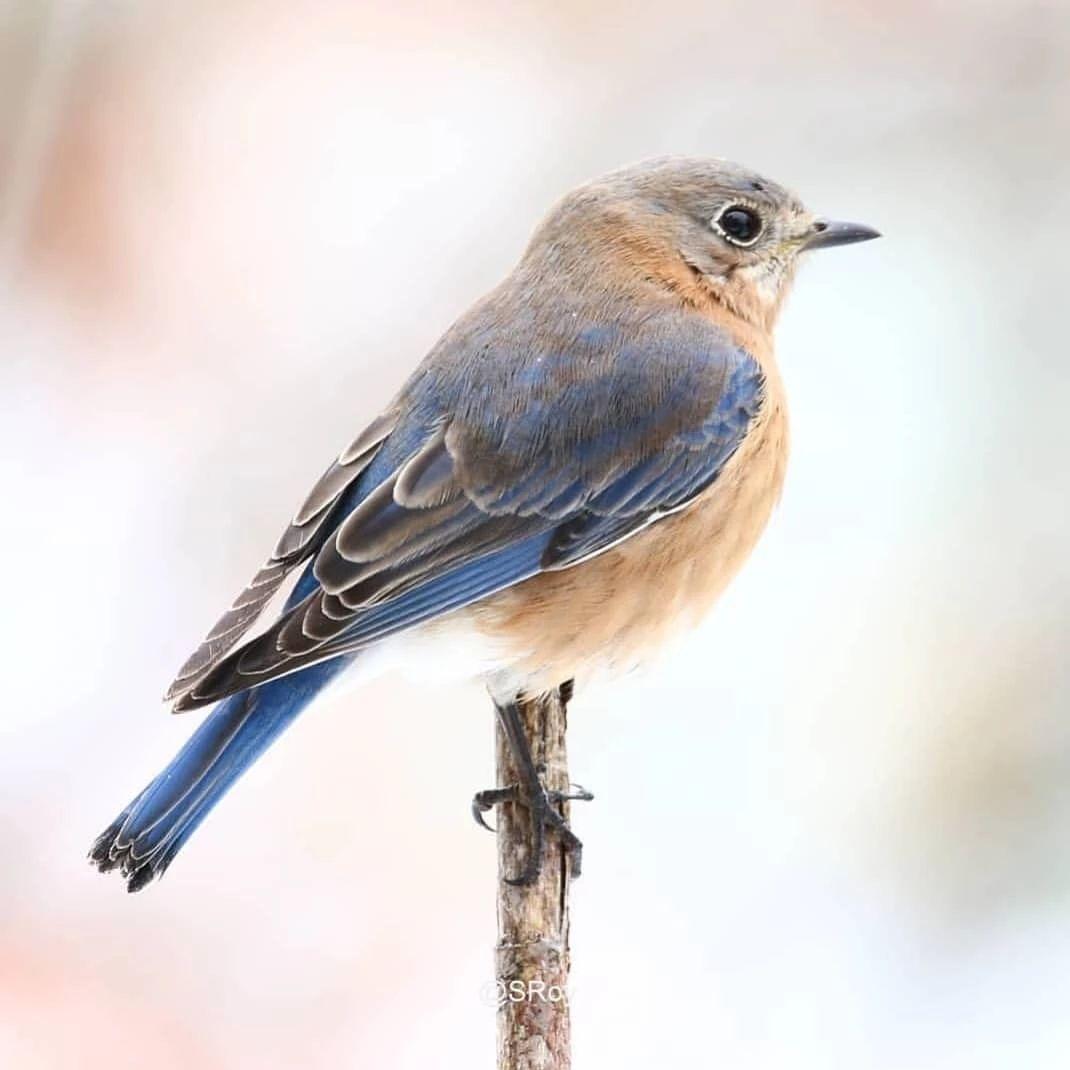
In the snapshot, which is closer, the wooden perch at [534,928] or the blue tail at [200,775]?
the wooden perch at [534,928]

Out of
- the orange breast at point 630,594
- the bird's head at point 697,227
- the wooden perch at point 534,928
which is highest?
the bird's head at point 697,227

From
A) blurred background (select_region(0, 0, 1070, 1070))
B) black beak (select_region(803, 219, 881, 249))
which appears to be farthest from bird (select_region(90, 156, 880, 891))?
blurred background (select_region(0, 0, 1070, 1070))

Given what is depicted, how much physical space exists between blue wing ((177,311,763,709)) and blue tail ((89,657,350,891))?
0.13 metres

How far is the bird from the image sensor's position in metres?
3.18

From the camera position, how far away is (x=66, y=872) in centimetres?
436

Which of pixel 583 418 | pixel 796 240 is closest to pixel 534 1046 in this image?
pixel 583 418

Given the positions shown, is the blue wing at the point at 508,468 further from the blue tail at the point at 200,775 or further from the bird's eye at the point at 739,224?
the bird's eye at the point at 739,224

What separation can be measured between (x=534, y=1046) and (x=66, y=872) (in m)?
2.07

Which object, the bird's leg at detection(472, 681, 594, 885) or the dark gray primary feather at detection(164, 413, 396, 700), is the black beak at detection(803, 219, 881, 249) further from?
the bird's leg at detection(472, 681, 594, 885)

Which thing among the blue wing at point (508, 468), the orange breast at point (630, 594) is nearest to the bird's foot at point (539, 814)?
the orange breast at point (630, 594)

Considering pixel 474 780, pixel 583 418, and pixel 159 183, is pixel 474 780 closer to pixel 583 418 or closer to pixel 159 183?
pixel 583 418

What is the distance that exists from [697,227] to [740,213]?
106mm

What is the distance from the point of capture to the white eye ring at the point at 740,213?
3.83 metres

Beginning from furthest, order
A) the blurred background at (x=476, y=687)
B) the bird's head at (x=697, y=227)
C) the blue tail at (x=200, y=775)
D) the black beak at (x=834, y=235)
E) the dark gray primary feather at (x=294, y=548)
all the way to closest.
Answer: the blurred background at (x=476, y=687) < the black beak at (x=834, y=235) < the bird's head at (x=697, y=227) < the dark gray primary feather at (x=294, y=548) < the blue tail at (x=200, y=775)
